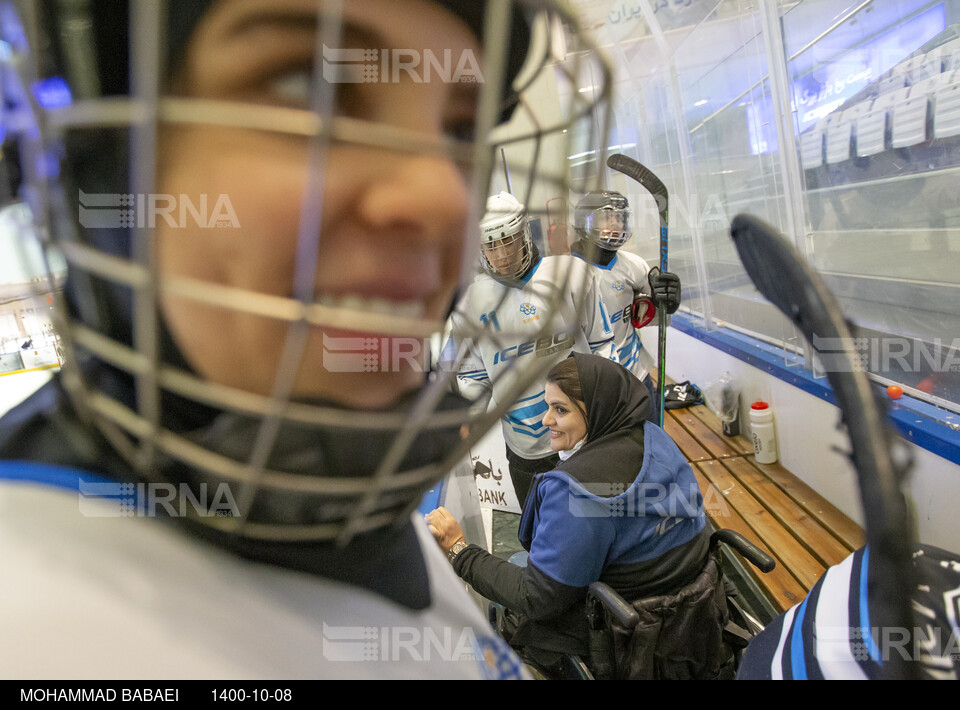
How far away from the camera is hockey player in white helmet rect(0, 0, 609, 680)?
29cm

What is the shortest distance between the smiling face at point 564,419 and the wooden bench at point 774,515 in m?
0.79

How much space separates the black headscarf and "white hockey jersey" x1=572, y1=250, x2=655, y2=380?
2.04 ft

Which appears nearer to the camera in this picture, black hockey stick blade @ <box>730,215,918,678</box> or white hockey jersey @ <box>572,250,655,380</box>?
black hockey stick blade @ <box>730,215,918,678</box>

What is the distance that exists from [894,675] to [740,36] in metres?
3.04

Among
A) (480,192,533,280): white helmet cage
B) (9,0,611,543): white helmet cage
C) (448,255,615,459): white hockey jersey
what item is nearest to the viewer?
(9,0,611,543): white helmet cage

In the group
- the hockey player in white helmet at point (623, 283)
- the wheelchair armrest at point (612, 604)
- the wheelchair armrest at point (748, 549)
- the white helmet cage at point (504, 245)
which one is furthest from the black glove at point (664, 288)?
the wheelchair armrest at point (612, 604)

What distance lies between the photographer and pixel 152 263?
0.28 meters

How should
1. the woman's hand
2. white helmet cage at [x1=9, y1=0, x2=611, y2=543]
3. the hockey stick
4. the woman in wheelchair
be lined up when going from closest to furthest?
1. white helmet cage at [x1=9, y1=0, x2=611, y2=543]
2. the woman in wheelchair
3. the woman's hand
4. the hockey stick

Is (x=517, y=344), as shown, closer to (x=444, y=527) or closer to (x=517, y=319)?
(x=517, y=319)

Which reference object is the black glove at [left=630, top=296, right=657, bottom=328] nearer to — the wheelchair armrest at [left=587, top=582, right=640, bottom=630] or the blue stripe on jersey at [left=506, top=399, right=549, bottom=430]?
the blue stripe on jersey at [left=506, top=399, right=549, bottom=430]

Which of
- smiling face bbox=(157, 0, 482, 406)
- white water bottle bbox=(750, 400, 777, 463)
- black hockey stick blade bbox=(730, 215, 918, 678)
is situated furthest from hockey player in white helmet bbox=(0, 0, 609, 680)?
white water bottle bbox=(750, 400, 777, 463)

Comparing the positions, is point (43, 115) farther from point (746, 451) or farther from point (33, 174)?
point (746, 451)

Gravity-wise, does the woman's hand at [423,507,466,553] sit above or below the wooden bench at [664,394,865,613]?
above

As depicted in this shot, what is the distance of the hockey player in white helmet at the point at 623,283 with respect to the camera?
218 cm
